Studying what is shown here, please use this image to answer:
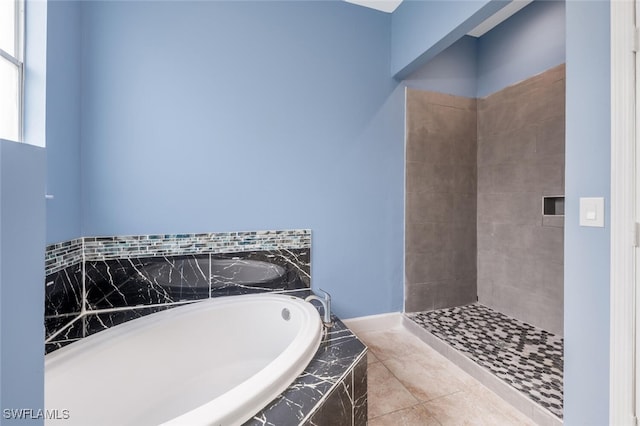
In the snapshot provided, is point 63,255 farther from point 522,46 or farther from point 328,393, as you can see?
point 522,46

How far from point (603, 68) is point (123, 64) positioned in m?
2.48

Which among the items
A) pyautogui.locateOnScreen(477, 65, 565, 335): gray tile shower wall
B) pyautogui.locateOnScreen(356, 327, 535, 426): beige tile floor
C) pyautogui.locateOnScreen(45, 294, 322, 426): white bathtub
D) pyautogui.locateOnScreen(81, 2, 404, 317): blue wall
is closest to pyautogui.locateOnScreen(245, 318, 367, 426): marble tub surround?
pyautogui.locateOnScreen(45, 294, 322, 426): white bathtub

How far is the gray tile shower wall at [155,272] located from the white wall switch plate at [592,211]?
164cm

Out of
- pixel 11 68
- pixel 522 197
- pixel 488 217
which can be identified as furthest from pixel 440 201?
pixel 11 68

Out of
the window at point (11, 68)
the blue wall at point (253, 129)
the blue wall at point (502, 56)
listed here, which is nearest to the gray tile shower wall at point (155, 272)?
the blue wall at point (253, 129)

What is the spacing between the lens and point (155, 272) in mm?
2008

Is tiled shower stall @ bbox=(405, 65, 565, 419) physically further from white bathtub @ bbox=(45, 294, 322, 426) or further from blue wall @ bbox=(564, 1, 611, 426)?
white bathtub @ bbox=(45, 294, 322, 426)

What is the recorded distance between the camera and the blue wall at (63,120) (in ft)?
5.12

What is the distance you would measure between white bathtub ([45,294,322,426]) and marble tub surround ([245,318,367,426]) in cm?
4

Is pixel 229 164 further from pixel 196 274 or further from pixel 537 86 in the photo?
pixel 537 86

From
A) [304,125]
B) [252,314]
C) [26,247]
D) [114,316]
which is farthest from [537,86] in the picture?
[114,316]

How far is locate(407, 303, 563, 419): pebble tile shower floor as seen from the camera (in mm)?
1640

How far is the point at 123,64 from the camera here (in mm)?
1918
